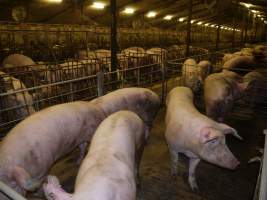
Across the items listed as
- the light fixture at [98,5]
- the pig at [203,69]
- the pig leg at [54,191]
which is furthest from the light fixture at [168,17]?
the pig leg at [54,191]

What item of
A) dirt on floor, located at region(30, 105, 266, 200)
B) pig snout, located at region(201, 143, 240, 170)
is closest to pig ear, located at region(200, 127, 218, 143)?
pig snout, located at region(201, 143, 240, 170)

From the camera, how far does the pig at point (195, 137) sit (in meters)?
3.30

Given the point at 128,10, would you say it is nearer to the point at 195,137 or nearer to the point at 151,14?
the point at 151,14

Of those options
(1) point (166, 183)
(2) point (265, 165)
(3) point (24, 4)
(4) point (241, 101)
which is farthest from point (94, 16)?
(2) point (265, 165)

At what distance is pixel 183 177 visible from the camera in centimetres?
408

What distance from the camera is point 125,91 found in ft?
15.6

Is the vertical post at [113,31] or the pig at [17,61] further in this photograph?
the pig at [17,61]

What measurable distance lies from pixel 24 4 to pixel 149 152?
13.0 metres

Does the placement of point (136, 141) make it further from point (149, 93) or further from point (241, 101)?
point (241, 101)

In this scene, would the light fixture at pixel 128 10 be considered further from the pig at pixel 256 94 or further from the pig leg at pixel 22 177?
the pig leg at pixel 22 177

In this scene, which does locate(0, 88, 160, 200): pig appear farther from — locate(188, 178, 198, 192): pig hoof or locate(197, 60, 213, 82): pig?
locate(197, 60, 213, 82): pig

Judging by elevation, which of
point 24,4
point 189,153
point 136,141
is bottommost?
point 189,153

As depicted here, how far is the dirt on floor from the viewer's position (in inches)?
145

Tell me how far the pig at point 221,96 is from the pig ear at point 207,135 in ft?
8.18
